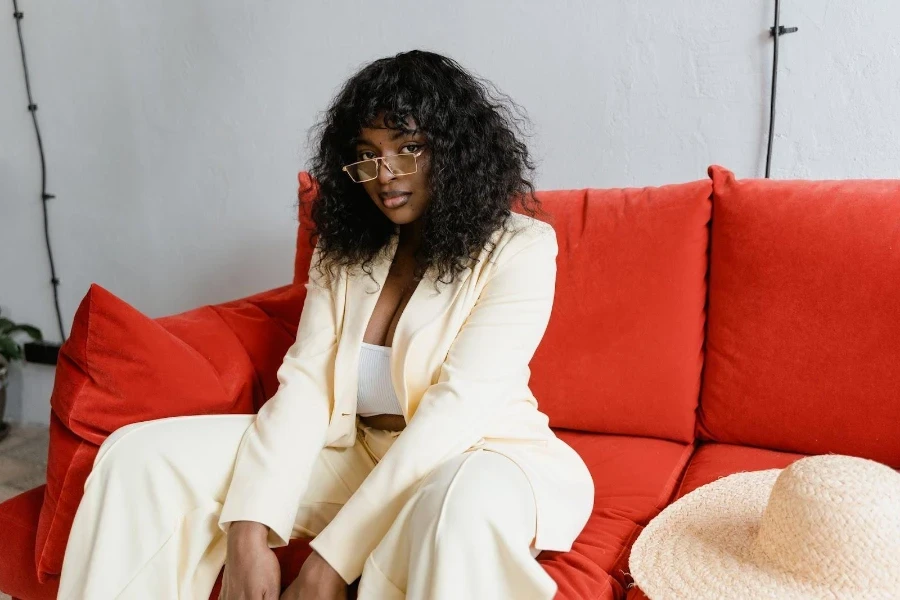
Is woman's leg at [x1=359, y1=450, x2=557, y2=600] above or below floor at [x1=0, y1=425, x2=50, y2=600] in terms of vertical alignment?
above

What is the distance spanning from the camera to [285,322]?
6.13 feet

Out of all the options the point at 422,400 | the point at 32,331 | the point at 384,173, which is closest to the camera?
the point at 422,400

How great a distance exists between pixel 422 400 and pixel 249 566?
36 cm

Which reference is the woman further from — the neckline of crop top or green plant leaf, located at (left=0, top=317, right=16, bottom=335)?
green plant leaf, located at (left=0, top=317, right=16, bottom=335)

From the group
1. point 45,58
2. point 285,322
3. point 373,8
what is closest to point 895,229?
point 285,322

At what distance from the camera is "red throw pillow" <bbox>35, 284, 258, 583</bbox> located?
1330 millimetres

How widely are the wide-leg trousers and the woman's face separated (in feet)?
1.42

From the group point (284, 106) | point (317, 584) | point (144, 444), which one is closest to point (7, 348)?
point (284, 106)

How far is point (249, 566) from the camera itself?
3.83 ft

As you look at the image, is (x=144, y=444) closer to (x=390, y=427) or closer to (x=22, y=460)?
(x=390, y=427)

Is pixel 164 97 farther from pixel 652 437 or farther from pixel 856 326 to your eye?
pixel 856 326

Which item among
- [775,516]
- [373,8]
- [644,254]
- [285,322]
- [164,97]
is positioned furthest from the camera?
[164,97]

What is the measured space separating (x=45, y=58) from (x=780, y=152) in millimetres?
2365

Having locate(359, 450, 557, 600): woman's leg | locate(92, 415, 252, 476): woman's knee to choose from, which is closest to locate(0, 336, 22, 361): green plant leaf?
locate(92, 415, 252, 476): woman's knee
